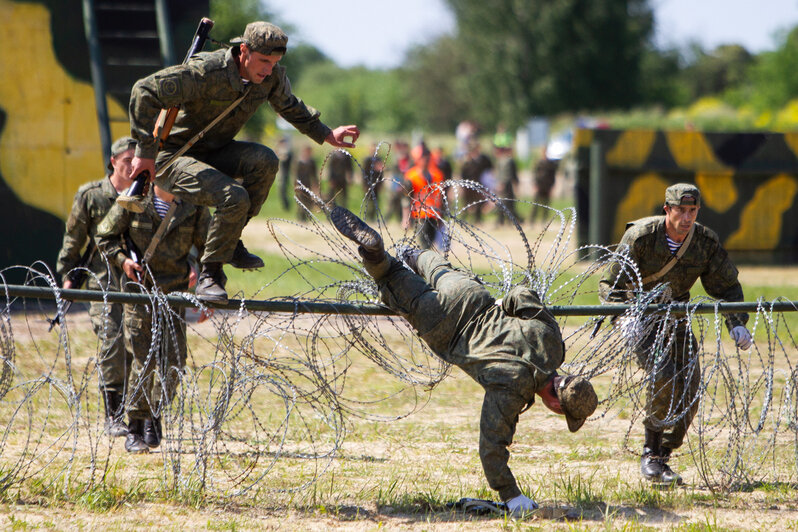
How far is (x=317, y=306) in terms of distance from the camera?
466 centimetres

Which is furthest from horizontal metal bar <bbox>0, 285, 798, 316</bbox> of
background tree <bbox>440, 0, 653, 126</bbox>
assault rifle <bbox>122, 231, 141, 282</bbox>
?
background tree <bbox>440, 0, 653, 126</bbox>

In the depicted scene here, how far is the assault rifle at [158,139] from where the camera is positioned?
4.58 metres

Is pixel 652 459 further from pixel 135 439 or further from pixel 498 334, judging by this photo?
pixel 135 439

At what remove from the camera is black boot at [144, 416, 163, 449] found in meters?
5.73

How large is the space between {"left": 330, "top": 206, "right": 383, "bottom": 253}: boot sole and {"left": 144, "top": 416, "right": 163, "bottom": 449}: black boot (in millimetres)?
1857

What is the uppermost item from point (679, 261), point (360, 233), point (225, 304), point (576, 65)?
point (576, 65)

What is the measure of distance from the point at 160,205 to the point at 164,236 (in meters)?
0.21

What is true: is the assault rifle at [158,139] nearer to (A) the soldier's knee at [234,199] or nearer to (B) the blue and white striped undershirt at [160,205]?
(A) the soldier's knee at [234,199]

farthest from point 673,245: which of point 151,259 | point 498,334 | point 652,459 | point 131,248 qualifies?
point 131,248

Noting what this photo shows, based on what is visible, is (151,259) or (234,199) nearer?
(234,199)

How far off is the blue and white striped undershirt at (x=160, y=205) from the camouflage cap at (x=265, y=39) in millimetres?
1344

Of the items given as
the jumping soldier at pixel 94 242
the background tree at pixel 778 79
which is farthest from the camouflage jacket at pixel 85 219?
the background tree at pixel 778 79

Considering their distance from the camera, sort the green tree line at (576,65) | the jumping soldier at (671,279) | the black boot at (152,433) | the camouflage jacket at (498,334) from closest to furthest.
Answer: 1. the camouflage jacket at (498,334)
2. the jumping soldier at (671,279)
3. the black boot at (152,433)
4. the green tree line at (576,65)

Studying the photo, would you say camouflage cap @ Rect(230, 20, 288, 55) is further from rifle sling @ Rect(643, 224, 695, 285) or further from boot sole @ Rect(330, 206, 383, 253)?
rifle sling @ Rect(643, 224, 695, 285)
